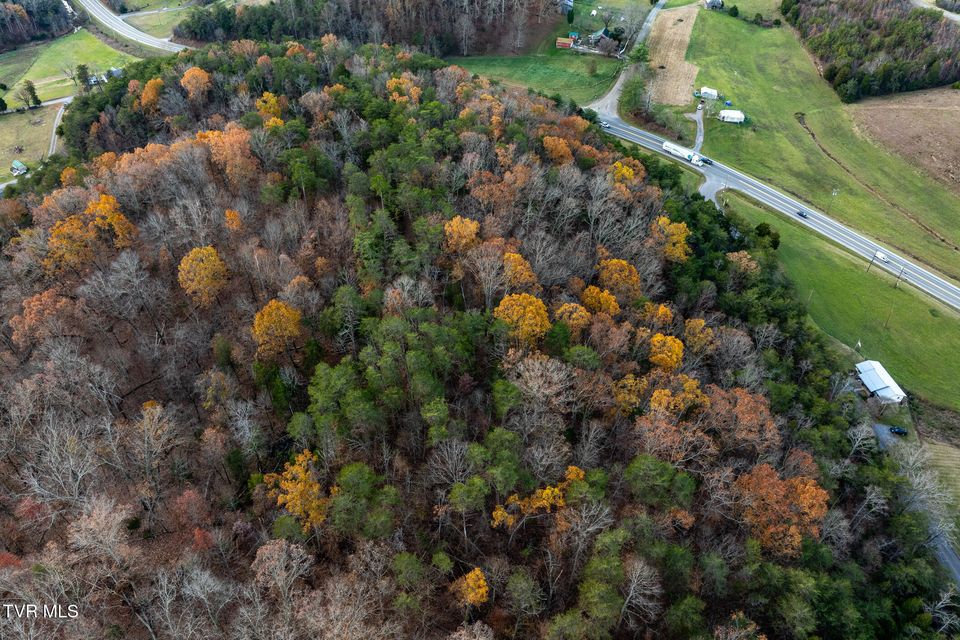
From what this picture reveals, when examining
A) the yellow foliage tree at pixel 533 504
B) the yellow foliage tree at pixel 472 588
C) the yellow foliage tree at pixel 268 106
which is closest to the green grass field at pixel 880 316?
the yellow foliage tree at pixel 533 504

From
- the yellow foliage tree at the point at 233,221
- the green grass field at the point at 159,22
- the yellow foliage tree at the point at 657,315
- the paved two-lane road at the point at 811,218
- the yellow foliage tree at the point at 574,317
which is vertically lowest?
the paved two-lane road at the point at 811,218

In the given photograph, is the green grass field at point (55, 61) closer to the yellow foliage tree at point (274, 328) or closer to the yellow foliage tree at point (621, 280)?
the yellow foliage tree at point (274, 328)

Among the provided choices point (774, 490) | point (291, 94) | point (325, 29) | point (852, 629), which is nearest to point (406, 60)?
point (291, 94)

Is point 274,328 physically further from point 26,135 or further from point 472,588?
point 26,135

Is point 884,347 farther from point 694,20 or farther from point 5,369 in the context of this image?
point 694,20

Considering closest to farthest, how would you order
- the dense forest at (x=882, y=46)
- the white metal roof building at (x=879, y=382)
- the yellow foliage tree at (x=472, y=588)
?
the yellow foliage tree at (x=472, y=588)
the white metal roof building at (x=879, y=382)
the dense forest at (x=882, y=46)

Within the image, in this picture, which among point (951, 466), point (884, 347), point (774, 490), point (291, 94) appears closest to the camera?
point (774, 490)
